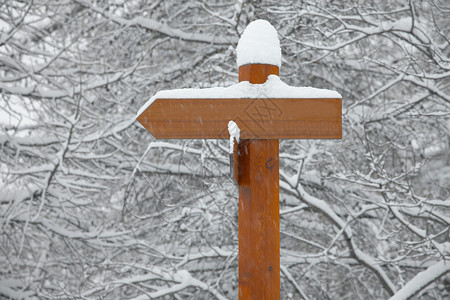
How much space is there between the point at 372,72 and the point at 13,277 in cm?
463

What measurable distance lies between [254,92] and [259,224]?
0.46m

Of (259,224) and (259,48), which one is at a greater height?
(259,48)

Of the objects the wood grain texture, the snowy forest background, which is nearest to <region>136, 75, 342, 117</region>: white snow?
the wood grain texture

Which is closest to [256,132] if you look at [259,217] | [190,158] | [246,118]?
[246,118]

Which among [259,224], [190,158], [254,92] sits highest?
[190,158]

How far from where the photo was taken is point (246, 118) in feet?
5.98

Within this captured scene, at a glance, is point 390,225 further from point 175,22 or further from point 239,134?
point 239,134

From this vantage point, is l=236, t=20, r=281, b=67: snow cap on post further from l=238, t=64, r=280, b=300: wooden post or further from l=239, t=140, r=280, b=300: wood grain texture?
l=239, t=140, r=280, b=300: wood grain texture

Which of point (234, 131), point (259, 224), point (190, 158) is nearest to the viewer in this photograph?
point (234, 131)

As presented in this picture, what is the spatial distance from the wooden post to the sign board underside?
0.31 feet

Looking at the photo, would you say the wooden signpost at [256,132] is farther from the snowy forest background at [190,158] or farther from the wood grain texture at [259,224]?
the snowy forest background at [190,158]

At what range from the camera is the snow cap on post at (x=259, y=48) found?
1892mm

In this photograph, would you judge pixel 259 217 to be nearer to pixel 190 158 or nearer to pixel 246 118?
pixel 246 118

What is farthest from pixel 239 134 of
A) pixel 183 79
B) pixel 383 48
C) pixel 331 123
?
pixel 383 48
